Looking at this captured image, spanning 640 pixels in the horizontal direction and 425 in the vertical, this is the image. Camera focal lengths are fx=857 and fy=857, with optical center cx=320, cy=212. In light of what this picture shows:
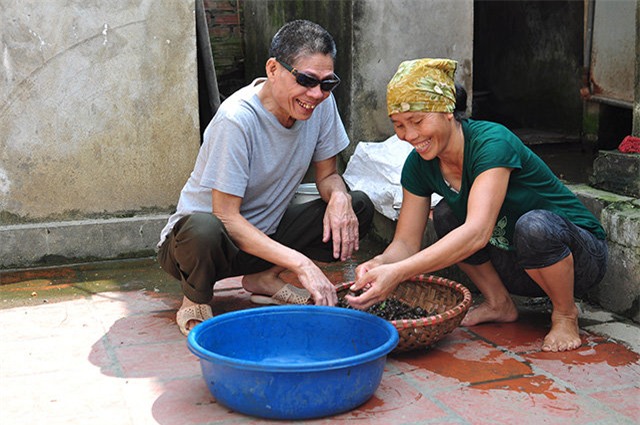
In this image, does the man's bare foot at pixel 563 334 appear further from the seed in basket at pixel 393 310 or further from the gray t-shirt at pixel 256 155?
the gray t-shirt at pixel 256 155

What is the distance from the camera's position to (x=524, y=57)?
864 centimetres

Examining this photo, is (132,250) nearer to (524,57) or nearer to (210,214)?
(210,214)

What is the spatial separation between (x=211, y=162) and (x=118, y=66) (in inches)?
68.4

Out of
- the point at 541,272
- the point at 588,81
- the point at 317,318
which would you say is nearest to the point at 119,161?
the point at 317,318

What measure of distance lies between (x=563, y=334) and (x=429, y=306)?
0.58 metres

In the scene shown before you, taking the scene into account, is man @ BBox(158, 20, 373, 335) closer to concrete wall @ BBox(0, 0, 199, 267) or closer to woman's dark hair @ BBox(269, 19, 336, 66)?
woman's dark hair @ BBox(269, 19, 336, 66)

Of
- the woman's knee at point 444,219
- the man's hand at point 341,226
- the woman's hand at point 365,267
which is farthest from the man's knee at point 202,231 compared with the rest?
the woman's knee at point 444,219

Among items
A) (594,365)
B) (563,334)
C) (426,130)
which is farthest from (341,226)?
(594,365)

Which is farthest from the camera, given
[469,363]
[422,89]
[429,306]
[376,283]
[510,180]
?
[429,306]

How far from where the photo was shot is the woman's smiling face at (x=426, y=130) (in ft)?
10.7

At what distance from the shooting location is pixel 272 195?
3.83 metres

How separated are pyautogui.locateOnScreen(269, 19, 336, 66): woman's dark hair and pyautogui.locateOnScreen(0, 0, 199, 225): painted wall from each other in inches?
69.3

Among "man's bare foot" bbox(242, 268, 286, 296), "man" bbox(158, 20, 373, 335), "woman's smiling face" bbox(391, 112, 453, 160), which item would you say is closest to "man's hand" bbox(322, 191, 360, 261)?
"man" bbox(158, 20, 373, 335)

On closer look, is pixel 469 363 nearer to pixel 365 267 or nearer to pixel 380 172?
pixel 365 267
